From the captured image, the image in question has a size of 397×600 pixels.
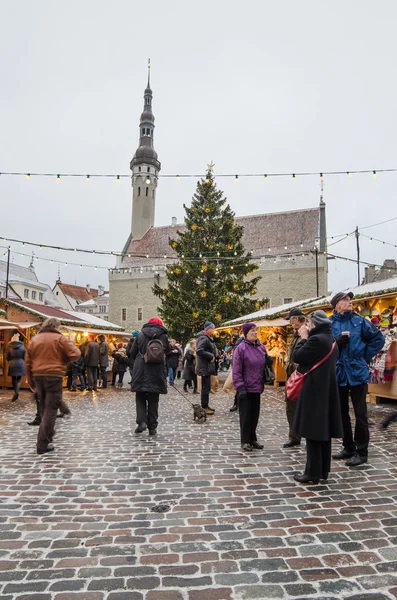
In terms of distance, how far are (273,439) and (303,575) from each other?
3.95 metres

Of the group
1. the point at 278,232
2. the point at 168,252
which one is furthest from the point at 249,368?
the point at 168,252

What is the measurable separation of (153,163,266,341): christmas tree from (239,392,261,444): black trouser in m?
18.8

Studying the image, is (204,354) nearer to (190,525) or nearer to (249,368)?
(249,368)

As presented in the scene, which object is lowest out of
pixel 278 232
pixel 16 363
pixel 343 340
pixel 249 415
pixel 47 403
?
pixel 249 415

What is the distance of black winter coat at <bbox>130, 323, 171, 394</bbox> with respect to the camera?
673cm

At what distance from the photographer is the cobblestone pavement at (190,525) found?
2465 mm

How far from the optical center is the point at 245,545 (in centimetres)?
295

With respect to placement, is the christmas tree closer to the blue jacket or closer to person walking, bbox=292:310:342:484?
the blue jacket

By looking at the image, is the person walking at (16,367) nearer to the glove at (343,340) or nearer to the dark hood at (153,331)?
the dark hood at (153,331)

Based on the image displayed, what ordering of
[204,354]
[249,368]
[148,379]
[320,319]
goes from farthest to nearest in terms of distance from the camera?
[204,354] < [148,379] < [249,368] < [320,319]

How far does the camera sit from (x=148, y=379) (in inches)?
266

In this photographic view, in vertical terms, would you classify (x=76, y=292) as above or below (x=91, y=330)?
above

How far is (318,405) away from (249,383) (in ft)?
5.24

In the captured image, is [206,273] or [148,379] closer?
[148,379]
